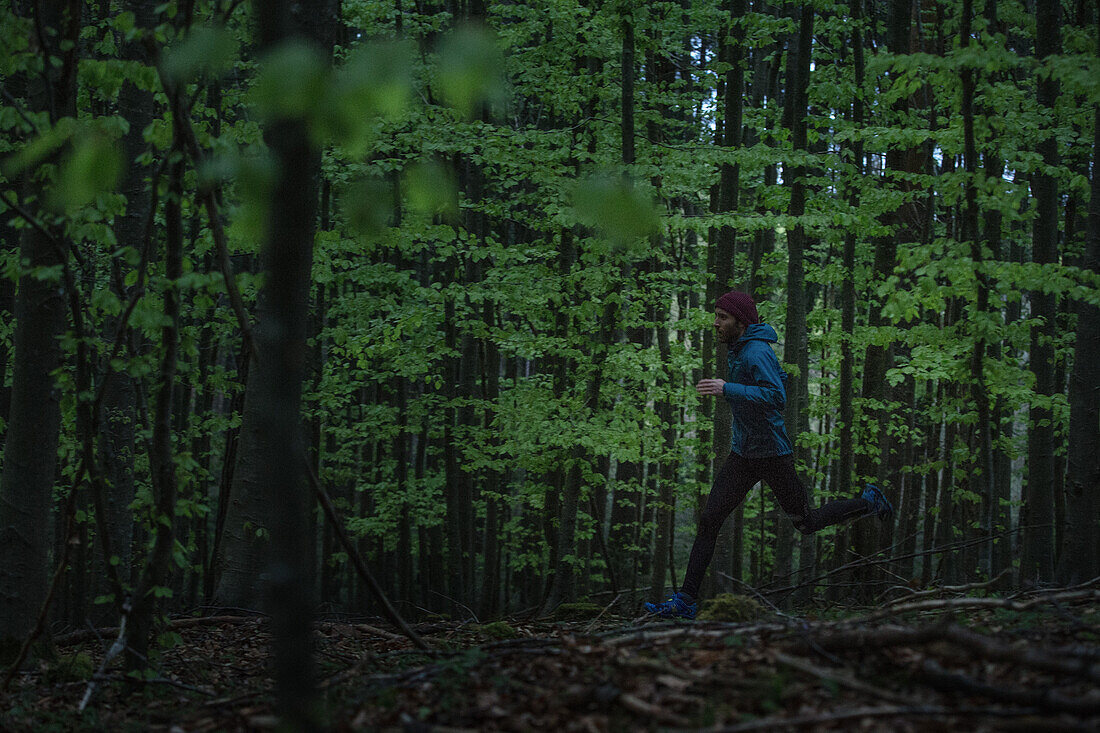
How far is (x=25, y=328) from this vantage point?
16.7 feet

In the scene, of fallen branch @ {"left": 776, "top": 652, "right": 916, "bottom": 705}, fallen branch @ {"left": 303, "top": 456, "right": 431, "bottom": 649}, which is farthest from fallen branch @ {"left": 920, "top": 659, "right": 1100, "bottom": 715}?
fallen branch @ {"left": 303, "top": 456, "right": 431, "bottom": 649}

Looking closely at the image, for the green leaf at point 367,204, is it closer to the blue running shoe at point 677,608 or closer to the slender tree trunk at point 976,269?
the blue running shoe at point 677,608

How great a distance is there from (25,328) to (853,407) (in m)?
10.7

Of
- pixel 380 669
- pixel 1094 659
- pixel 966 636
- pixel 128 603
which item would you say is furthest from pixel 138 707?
pixel 1094 659

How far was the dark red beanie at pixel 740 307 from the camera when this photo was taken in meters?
6.03

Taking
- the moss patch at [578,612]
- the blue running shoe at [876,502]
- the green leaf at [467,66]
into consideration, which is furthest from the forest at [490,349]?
the blue running shoe at [876,502]

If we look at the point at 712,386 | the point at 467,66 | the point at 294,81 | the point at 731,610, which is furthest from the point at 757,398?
the point at 294,81

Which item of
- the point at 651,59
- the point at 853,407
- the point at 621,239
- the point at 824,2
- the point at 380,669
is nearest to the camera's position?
the point at 621,239

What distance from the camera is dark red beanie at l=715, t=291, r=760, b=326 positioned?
237 inches

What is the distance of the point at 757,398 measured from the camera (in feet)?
18.6

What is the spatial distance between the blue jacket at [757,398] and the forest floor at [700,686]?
1.76 m

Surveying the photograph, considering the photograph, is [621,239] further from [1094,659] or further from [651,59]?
[651,59]

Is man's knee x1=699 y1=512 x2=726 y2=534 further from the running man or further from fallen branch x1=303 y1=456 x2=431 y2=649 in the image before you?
fallen branch x1=303 y1=456 x2=431 y2=649

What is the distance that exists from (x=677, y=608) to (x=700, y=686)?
8.53 ft
